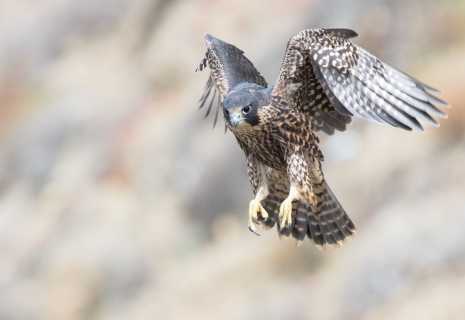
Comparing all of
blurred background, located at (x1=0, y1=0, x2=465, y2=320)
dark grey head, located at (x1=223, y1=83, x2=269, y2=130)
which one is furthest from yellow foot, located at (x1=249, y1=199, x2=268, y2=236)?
blurred background, located at (x1=0, y1=0, x2=465, y2=320)

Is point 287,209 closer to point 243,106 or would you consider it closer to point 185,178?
point 243,106

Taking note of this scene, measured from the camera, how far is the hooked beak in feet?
18.6

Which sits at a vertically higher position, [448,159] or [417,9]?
[417,9]

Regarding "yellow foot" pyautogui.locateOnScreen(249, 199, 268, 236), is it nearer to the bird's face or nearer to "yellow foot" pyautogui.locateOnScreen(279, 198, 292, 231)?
"yellow foot" pyautogui.locateOnScreen(279, 198, 292, 231)

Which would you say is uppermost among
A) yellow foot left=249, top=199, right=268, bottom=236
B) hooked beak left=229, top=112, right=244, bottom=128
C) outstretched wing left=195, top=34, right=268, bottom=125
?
outstretched wing left=195, top=34, right=268, bottom=125

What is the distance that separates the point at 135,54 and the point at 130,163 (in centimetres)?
367

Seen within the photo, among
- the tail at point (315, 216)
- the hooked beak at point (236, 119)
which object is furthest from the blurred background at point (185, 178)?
the hooked beak at point (236, 119)

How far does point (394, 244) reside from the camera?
12086mm

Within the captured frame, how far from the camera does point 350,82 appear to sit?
5.71m

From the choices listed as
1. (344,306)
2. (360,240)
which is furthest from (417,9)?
(344,306)

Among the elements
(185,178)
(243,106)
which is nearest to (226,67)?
(243,106)

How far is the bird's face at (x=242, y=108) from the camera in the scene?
223 inches

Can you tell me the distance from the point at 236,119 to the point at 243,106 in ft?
0.36

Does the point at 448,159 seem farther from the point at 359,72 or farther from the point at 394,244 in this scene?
the point at 359,72
